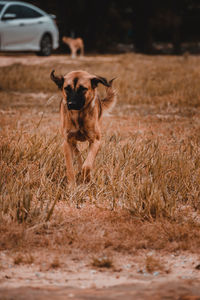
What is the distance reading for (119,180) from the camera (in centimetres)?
490

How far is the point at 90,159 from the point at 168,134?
9.59 ft

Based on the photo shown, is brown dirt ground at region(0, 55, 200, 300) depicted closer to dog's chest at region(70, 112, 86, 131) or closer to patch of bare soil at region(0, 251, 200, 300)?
patch of bare soil at region(0, 251, 200, 300)

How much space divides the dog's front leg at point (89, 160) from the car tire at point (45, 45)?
14.2 metres

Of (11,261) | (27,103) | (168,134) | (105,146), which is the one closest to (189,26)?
(27,103)

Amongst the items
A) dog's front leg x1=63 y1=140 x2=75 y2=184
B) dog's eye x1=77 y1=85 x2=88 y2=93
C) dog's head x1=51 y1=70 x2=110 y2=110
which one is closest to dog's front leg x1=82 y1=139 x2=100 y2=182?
dog's front leg x1=63 y1=140 x2=75 y2=184

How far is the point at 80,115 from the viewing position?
16.7 ft

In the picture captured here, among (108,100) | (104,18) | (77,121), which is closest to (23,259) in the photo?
(77,121)

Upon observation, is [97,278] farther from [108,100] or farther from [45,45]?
[45,45]

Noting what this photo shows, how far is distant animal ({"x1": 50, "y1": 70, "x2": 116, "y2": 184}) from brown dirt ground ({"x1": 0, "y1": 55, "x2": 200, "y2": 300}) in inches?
56.2

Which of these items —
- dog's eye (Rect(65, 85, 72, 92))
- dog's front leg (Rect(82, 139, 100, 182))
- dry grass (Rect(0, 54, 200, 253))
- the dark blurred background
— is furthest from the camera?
the dark blurred background

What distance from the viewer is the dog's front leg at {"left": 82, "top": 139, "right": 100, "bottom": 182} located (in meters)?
5.03

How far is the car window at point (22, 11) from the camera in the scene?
17406 mm

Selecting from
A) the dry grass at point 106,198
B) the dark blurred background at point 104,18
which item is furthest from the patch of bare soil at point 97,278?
the dark blurred background at point 104,18

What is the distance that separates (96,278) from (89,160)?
1.91 metres
